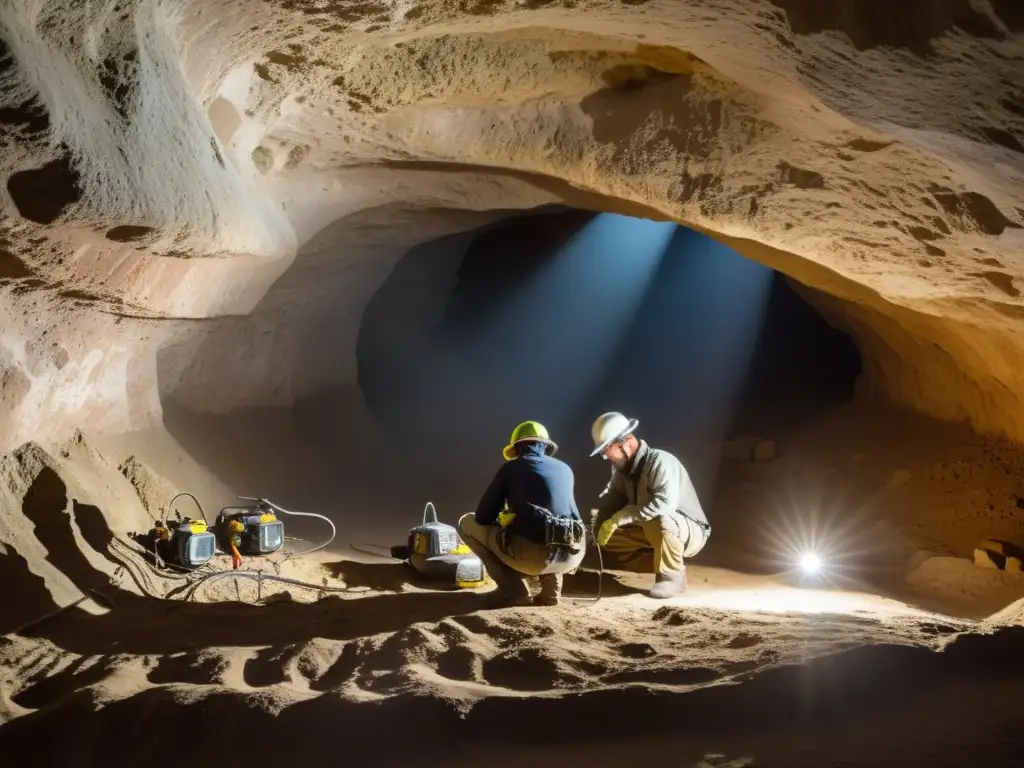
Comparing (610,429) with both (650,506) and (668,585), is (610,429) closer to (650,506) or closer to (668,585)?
(650,506)

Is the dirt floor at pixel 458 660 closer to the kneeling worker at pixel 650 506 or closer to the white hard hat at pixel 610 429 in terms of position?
the kneeling worker at pixel 650 506

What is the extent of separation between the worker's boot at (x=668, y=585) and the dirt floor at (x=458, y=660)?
12cm

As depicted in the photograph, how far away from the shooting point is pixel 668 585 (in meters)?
5.34

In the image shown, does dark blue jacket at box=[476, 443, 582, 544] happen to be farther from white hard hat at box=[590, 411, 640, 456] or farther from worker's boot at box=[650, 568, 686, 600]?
worker's boot at box=[650, 568, 686, 600]

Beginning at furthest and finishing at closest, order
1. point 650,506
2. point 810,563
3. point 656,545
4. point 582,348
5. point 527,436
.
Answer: point 582,348 → point 810,563 → point 656,545 → point 650,506 → point 527,436

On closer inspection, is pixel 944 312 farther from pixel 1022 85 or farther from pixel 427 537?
pixel 427 537

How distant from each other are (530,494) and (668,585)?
4.39ft

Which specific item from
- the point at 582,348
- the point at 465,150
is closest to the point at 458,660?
the point at 465,150

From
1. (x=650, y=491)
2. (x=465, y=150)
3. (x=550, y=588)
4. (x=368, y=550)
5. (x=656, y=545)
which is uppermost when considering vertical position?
(x=465, y=150)

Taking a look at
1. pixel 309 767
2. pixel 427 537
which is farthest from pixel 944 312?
pixel 309 767

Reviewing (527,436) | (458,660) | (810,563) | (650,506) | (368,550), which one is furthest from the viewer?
(368,550)

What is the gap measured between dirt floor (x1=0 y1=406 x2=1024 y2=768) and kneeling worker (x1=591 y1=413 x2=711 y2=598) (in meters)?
0.26

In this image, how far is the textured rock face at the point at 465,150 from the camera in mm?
3270

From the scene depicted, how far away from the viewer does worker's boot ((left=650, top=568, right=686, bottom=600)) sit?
209 inches
